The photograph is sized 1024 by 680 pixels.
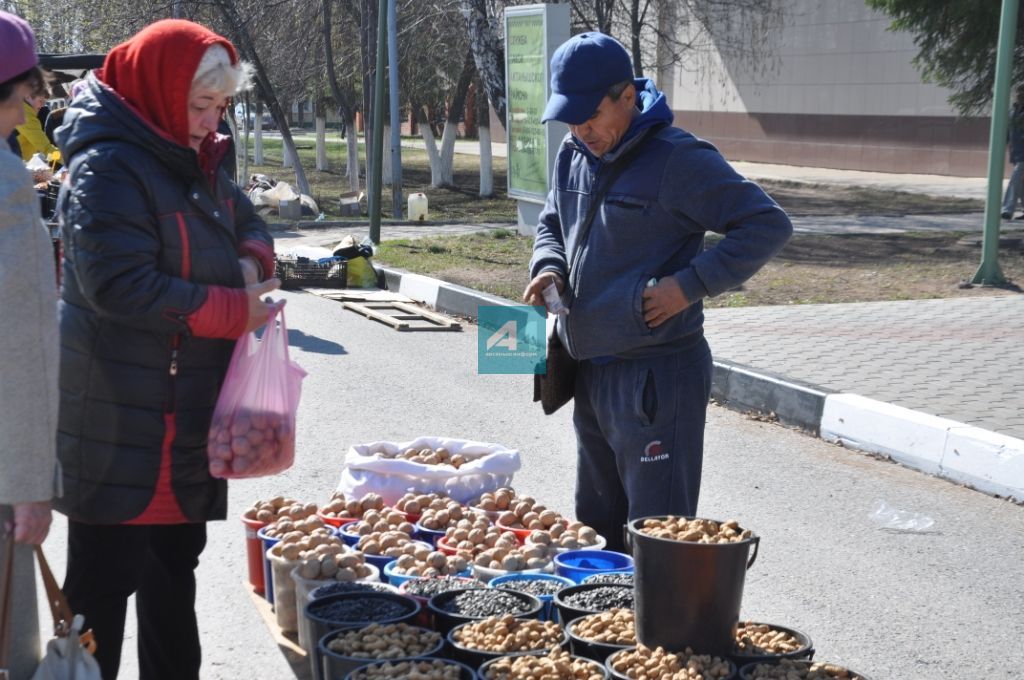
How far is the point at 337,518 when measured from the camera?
4.74 metres

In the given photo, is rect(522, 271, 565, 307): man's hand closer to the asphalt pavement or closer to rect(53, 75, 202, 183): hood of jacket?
rect(53, 75, 202, 183): hood of jacket

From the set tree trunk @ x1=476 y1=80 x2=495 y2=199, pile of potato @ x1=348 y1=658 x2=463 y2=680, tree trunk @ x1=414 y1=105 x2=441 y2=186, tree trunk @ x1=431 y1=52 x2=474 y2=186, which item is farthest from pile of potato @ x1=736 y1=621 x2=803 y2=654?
tree trunk @ x1=414 y1=105 x2=441 y2=186

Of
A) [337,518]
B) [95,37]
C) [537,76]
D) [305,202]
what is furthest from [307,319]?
Answer: [95,37]

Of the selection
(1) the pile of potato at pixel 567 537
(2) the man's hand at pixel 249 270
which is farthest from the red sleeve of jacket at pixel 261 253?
(1) the pile of potato at pixel 567 537

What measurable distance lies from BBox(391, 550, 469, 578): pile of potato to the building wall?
953 inches

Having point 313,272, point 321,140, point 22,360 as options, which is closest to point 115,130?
point 22,360

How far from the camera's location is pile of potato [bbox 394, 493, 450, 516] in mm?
4746

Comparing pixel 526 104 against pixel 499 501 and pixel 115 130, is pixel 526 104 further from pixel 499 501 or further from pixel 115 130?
pixel 115 130

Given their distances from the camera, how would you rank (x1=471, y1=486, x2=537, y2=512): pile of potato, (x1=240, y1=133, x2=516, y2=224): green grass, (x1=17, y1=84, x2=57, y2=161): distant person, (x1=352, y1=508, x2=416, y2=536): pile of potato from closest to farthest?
(x1=352, y1=508, x2=416, y2=536): pile of potato → (x1=471, y1=486, x2=537, y2=512): pile of potato → (x1=17, y1=84, x2=57, y2=161): distant person → (x1=240, y1=133, x2=516, y2=224): green grass

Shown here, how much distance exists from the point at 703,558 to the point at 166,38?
6.11 feet

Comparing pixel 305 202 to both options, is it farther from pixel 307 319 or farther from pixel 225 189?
pixel 225 189

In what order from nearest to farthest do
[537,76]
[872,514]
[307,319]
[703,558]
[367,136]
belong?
[703,558] < [872,514] < [307,319] < [537,76] < [367,136]

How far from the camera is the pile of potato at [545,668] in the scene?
3.08 m

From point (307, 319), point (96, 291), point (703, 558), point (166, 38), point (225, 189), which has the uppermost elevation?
point (166, 38)
